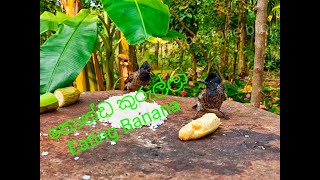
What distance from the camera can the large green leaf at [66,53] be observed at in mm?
1653

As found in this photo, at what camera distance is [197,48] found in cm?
329

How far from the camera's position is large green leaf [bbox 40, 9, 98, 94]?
65.1 inches

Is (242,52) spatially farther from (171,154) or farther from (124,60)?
(171,154)

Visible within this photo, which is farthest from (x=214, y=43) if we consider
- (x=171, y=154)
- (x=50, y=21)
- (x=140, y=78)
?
(x=171, y=154)

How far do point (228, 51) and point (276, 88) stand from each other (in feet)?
1.91

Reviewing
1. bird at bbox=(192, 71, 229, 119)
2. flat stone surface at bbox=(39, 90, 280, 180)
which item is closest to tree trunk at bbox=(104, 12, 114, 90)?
flat stone surface at bbox=(39, 90, 280, 180)

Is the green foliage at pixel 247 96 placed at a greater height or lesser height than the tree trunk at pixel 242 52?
lesser

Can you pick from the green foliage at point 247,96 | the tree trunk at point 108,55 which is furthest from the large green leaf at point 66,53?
the green foliage at point 247,96

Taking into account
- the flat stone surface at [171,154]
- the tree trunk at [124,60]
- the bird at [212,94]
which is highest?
the tree trunk at [124,60]

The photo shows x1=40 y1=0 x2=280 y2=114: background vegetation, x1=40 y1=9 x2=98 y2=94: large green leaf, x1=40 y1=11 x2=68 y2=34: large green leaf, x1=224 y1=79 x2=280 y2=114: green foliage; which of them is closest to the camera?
x1=40 y1=9 x2=98 y2=94: large green leaf

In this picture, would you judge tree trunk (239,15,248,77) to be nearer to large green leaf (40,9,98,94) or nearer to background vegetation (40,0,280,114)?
background vegetation (40,0,280,114)

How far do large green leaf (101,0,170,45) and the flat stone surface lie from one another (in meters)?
0.40

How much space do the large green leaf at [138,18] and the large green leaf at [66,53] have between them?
0.86 ft

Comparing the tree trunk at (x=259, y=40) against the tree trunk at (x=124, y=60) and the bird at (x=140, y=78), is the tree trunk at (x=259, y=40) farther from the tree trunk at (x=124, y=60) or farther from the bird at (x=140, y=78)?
the tree trunk at (x=124, y=60)
